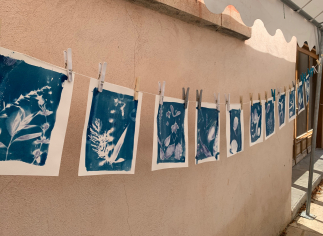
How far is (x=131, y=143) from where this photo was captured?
1.14m

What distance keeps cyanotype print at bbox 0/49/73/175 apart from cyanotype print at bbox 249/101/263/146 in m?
1.84

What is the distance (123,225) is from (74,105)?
0.79m

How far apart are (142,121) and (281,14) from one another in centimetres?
159

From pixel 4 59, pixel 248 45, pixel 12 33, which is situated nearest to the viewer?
pixel 4 59

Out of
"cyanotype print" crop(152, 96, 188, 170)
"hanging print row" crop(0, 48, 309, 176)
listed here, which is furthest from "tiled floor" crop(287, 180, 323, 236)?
"cyanotype print" crop(152, 96, 188, 170)

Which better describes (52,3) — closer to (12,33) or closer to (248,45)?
(12,33)

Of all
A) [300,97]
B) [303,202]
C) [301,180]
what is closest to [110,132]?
[300,97]

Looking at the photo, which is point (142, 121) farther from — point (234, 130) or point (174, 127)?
point (234, 130)

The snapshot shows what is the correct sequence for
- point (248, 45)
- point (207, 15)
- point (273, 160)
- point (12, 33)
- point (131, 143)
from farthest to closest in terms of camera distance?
point (273, 160) < point (248, 45) < point (207, 15) < point (131, 143) < point (12, 33)

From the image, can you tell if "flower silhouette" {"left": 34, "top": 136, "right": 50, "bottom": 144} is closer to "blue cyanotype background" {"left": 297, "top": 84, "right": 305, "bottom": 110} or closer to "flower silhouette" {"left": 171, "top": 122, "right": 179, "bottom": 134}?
"flower silhouette" {"left": 171, "top": 122, "right": 179, "bottom": 134}

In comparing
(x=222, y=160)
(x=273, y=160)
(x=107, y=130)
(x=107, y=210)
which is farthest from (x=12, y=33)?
(x=273, y=160)

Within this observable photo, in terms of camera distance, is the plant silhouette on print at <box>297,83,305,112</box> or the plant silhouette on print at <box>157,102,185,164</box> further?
the plant silhouette on print at <box>297,83,305,112</box>

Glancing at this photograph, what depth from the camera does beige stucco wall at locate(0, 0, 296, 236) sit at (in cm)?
103

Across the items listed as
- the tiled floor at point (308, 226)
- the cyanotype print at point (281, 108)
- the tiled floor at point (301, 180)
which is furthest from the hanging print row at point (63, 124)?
the tiled floor at point (301, 180)
